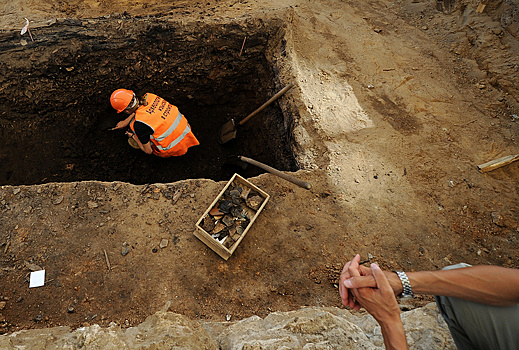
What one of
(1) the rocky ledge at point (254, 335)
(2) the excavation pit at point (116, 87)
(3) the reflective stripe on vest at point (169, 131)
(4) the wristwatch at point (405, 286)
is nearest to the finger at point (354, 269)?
(4) the wristwatch at point (405, 286)

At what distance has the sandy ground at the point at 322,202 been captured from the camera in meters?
2.99

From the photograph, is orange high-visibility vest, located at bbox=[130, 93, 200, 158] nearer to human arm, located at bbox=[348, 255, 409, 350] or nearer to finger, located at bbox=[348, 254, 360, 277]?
finger, located at bbox=[348, 254, 360, 277]

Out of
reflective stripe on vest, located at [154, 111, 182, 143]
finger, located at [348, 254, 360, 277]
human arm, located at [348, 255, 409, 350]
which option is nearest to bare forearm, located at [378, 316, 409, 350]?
human arm, located at [348, 255, 409, 350]

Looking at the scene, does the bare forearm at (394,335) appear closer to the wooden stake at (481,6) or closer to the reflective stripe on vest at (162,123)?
the reflective stripe on vest at (162,123)

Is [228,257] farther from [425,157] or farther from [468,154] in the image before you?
[468,154]

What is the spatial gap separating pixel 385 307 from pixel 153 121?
12.3ft

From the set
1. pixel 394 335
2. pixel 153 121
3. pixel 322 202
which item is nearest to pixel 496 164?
pixel 322 202

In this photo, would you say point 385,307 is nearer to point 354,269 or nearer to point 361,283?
point 361,283

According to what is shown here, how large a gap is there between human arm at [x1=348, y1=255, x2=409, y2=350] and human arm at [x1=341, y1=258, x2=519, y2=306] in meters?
0.05

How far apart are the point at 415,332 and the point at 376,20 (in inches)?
228

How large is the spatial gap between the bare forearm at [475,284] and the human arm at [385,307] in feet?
0.76

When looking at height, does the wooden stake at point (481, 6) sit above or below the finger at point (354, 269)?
above

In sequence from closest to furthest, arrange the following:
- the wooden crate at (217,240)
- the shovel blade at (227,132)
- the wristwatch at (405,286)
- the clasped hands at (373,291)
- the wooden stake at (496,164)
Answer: the clasped hands at (373,291)
the wristwatch at (405,286)
the wooden crate at (217,240)
the wooden stake at (496,164)
the shovel blade at (227,132)

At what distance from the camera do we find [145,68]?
17.2 ft
